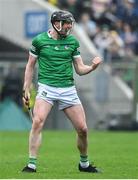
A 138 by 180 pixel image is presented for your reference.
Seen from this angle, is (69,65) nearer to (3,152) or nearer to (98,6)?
(3,152)

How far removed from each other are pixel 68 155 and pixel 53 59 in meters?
5.18

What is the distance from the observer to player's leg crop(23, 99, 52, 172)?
13422 mm

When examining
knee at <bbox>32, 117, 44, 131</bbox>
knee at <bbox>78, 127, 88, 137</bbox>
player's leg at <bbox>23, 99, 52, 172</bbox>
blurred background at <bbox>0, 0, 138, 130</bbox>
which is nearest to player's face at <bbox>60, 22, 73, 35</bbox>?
player's leg at <bbox>23, 99, 52, 172</bbox>

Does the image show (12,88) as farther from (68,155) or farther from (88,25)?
(68,155)

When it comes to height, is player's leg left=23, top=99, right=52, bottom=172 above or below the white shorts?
below

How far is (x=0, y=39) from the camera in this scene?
108ft

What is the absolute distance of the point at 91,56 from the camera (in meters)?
30.2

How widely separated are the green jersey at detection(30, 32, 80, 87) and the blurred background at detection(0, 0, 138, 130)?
1499 cm

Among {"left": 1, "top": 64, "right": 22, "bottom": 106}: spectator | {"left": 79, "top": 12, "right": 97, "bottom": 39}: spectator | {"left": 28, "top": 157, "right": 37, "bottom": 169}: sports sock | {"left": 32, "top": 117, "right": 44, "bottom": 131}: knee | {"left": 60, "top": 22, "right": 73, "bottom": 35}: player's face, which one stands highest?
{"left": 60, "top": 22, "right": 73, "bottom": 35}: player's face

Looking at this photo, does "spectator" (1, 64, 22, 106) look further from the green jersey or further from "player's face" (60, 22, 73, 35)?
"player's face" (60, 22, 73, 35)

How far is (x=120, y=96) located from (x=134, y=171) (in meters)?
16.2

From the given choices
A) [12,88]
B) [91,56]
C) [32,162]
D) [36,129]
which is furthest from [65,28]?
[91,56]

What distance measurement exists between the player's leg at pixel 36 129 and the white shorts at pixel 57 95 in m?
0.10

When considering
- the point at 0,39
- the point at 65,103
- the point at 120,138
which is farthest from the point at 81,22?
the point at 65,103
